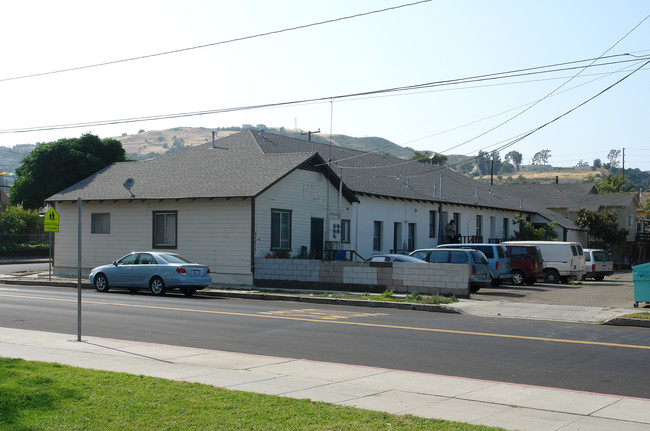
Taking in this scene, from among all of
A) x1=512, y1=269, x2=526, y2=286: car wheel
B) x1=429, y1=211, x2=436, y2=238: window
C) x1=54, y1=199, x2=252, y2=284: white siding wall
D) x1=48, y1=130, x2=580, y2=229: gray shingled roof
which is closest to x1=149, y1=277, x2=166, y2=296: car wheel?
x1=54, y1=199, x2=252, y2=284: white siding wall

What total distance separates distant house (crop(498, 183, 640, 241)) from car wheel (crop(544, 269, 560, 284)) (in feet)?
96.4

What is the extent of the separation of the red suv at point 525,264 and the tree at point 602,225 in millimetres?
27912

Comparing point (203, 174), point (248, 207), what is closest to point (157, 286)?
point (248, 207)

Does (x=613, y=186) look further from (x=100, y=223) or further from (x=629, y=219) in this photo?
(x=100, y=223)

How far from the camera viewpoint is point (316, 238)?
32344mm

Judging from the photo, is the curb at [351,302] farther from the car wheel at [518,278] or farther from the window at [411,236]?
the window at [411,236]

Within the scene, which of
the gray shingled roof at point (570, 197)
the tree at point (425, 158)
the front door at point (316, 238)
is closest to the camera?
the front door at point (316, 238)

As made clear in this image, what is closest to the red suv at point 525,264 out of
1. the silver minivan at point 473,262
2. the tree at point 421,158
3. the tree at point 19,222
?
the silver minivan at point 473,262

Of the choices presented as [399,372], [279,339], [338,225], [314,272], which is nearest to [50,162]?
[338,225]

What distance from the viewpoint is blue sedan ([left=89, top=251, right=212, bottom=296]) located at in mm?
24766

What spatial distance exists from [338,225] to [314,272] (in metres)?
6.16

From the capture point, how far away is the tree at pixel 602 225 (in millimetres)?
57000

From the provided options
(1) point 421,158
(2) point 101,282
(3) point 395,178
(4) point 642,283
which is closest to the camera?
(4) point 642,283

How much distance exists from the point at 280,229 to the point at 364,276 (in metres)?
6.01
